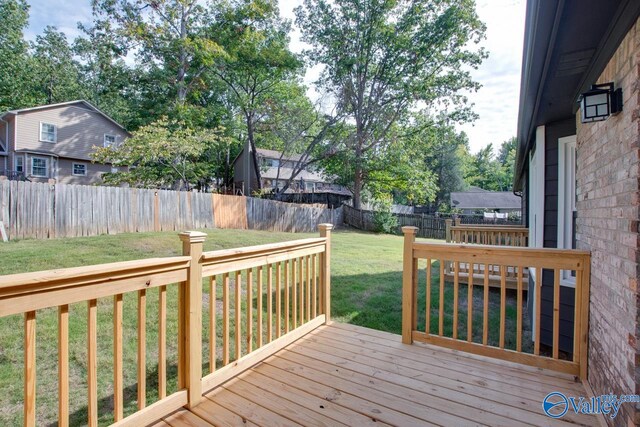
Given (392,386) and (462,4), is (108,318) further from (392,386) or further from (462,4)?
(462,4)

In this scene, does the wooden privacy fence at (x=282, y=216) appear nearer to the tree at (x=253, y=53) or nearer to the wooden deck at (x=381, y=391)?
the tree at (x=253, y=53)

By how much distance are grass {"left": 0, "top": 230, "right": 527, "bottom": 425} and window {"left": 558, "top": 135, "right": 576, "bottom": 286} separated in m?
1.42

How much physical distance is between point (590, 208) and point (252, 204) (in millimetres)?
11916

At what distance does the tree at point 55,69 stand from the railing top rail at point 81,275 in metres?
28.1

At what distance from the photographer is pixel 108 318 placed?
144 inches

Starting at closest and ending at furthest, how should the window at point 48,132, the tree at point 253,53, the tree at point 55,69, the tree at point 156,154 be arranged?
the tree at point 156,154 → the tree at point 253,53 → the window at point 48,132 → the tree at point 55,69

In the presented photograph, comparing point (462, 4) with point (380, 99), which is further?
point (380, 99)

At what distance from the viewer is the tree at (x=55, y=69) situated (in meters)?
22.3

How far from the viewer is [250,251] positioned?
251 cm

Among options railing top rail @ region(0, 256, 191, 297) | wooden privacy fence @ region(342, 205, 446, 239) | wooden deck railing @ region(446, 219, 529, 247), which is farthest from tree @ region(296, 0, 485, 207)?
railing top rail @ region(0, 256, 191, 297)

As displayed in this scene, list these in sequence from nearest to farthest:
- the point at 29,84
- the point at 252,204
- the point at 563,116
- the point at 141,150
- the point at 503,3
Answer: the point at 503,3, the point at 563,116, the point at 141,150, the point at 252,204, the point at 29,84

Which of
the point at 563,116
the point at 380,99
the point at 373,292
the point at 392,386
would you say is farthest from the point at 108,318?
the point at 380,99

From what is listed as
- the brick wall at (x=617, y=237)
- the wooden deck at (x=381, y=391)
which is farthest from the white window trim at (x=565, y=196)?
the wooden deck at (x=381, y=391)

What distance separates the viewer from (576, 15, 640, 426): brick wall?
159 cm
